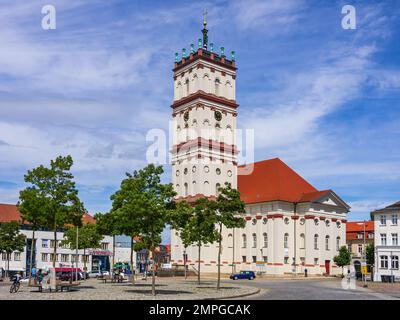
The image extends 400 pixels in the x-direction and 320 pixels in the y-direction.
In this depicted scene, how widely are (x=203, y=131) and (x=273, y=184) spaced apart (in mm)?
14690

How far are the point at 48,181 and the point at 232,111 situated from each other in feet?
191

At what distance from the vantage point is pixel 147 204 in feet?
105

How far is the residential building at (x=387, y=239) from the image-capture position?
251 feet

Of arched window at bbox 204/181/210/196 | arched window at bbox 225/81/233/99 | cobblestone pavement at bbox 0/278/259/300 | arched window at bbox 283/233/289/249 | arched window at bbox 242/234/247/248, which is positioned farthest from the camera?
arched window at bbox 225/81/233/99

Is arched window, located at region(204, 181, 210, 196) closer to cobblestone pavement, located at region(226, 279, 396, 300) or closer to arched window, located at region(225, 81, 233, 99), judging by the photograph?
arched window, located at region(225, 81, 233, 99)

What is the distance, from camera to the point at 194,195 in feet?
290

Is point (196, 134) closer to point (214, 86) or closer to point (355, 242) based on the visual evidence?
point (214, 86)

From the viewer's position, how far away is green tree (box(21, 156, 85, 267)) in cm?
3788

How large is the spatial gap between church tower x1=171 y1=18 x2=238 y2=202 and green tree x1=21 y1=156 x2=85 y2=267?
49.3m

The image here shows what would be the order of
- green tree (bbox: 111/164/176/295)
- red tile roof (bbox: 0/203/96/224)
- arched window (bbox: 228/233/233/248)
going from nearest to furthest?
green tree (bbox: 111/164/176/295) → red tile roof (bbox: 0/203/96/224) → arched window (bbox: 228/233/233/248)

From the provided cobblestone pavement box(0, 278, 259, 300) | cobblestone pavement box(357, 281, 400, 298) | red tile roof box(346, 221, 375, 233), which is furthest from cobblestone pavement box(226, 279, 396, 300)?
red tile roof box(346, 221, 375, 233)

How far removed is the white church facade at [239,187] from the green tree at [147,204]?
52.5m

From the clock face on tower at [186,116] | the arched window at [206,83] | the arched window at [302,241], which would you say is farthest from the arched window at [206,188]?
the arched window at [302,241]
